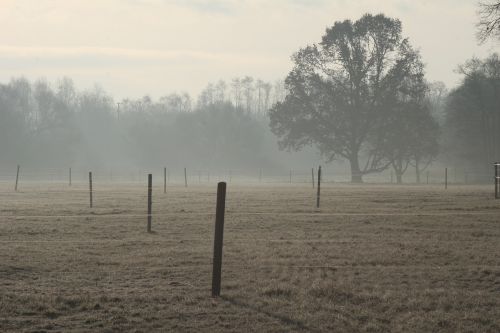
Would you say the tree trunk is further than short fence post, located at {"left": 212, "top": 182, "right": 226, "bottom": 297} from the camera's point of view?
Yes

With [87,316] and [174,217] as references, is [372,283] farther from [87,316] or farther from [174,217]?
[174,217]

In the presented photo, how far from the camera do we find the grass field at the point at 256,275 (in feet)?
28.4

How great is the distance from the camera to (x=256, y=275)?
11.5m

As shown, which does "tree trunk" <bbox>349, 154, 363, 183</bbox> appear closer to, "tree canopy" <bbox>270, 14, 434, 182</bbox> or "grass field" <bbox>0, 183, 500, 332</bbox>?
"tree canopy" <bbox>270, 14, 434, 182</bbox>

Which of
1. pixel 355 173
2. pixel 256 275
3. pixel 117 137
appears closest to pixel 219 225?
pixel 256 275


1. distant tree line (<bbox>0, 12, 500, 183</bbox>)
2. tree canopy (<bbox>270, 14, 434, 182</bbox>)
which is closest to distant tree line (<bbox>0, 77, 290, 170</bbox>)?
distant tree line (<bbox>0, 12, 500, 183</bbox>)

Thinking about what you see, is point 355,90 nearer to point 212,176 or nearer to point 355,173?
point 355,173

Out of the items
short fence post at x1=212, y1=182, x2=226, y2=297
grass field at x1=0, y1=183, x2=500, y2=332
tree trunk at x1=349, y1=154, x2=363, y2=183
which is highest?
tree trunk at x1=349, y1=154, x2=363, y2=183

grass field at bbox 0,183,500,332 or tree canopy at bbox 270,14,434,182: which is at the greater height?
tree canopy at bbox 270,14,434,182

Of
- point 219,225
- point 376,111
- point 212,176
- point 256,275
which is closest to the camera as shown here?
point 219,225

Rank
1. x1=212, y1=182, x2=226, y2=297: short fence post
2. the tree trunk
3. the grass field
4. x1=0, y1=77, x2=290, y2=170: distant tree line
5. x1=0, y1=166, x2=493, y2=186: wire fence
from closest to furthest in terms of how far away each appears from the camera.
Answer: the grass field < x1=212, y1=182, x2=226, y2=297: short fence post < the tree trunk < x1=0, y1=166, x2=493, y2=186: wire fence < x1=0, y1=77, x2=290, y2=170: distant tree line

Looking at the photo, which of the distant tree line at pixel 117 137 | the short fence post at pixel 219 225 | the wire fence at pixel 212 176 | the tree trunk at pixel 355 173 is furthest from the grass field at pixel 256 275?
the distant tree line at pixel 117 137

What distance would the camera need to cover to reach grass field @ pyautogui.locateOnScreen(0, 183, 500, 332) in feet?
28.4

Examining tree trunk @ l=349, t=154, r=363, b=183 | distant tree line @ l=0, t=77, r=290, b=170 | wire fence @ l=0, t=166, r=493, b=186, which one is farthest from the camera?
distant tree line @ l=0, t=77, r=290, b=170
